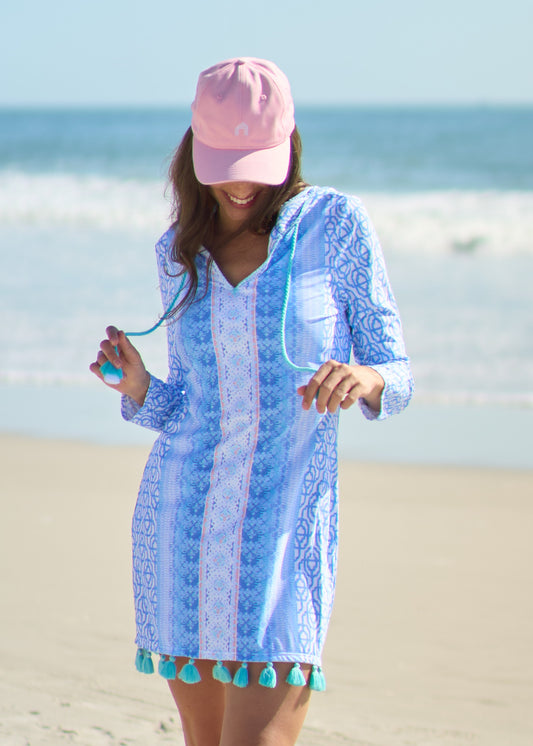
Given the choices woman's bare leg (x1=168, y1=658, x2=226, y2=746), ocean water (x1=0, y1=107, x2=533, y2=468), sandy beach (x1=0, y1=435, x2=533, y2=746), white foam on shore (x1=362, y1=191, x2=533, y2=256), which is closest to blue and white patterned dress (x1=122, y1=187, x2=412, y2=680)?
woman's bare leg (x1=168, y1=658, x2=226, y2=746)

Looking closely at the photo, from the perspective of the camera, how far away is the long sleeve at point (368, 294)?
1.91 m

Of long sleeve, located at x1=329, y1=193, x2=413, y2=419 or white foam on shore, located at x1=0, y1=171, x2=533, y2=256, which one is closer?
long sleeve, located at x1=329, y1=193, x2=413, y2=419

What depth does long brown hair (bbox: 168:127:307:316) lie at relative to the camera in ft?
6.52

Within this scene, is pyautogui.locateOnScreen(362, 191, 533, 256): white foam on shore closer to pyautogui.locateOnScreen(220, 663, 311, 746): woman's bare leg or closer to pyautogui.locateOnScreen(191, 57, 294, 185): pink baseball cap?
pyautogui.locateOnScreen(191, 57, 294, 185): pink baseball cap

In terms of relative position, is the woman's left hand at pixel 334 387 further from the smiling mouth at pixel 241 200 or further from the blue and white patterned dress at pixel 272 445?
the smiling mouth at pixel 241 200

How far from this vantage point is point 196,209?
81.0 inches

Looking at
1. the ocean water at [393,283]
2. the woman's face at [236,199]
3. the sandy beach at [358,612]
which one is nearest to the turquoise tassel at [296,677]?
the woman's face at [236,199]

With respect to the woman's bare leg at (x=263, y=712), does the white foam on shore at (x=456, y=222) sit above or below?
below

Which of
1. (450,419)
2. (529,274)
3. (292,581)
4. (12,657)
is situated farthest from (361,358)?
(529,274)

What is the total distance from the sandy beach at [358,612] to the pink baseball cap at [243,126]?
1877 mm

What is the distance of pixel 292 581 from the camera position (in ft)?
6.21

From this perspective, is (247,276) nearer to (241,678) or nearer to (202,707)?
(241,678)

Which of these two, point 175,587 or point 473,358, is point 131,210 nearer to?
point 473,358

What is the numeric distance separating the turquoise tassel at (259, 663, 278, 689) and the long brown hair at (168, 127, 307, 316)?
0.65 m
